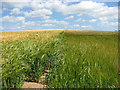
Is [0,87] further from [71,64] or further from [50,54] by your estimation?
[50,54]

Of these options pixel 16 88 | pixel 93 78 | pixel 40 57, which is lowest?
pixel 16 88

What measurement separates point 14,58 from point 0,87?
806 mm

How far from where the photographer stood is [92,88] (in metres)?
2.63

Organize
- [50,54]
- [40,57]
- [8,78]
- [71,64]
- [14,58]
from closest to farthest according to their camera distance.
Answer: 1. [8,78]
2. [14,58]
3. [71,64]
4. [40,57]
5. [50,54]

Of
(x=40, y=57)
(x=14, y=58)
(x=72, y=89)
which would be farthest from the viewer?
(x=40, y=57)

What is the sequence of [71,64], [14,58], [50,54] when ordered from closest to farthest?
[14,58], [71,64], [50,54]

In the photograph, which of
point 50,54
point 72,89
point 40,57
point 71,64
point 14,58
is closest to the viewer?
point 72,89

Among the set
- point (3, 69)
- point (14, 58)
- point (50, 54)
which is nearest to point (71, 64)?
point (50, 54)

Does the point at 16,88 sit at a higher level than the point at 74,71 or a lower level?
lower

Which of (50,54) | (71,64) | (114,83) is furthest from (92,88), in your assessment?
(50,54)

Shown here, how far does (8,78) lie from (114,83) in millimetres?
2193

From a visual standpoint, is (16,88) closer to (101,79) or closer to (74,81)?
(74,81)

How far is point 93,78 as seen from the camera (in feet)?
9.43

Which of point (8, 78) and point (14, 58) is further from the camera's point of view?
point (14, 58)
